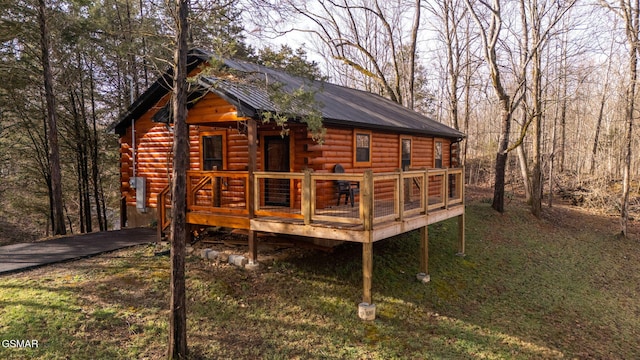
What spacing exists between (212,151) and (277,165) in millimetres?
2393

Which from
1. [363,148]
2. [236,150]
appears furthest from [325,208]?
[236,150]

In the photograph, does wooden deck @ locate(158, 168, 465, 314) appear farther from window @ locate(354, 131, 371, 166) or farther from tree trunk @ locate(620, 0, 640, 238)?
tree trunk @ locate(620, 0, 640, 238)

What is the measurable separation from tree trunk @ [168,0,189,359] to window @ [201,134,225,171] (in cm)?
548

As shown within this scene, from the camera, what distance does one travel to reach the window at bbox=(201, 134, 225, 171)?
35.0ft

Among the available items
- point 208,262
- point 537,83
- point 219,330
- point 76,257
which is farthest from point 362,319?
point 537,83

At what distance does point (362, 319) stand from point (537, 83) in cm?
Result: 1344

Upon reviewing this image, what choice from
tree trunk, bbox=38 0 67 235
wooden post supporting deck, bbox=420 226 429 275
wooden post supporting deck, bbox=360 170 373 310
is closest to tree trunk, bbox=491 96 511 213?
wooden post supporting deck, bbox=420 226 429 275

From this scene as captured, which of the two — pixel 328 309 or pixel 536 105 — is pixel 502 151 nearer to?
pixel 536 105

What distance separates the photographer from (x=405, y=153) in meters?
12.4

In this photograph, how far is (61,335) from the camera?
545 centimetres

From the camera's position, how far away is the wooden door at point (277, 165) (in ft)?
31.4

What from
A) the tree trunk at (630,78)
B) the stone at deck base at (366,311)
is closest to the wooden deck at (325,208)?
the stone at deck base at (366,311)

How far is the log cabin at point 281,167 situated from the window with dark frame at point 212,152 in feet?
0.10

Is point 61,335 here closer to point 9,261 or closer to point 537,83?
point 9,261
